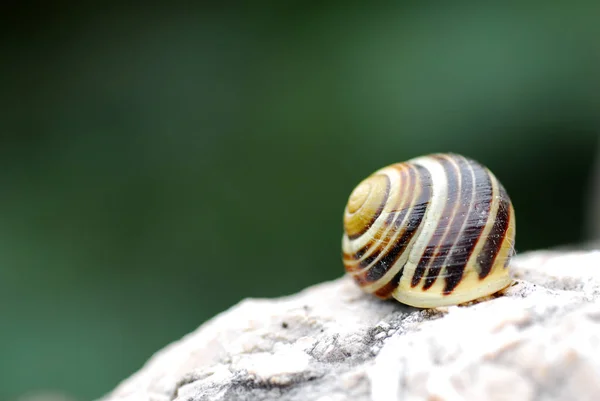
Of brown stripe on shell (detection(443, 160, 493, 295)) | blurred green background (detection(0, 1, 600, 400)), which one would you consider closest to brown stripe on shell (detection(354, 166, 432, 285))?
brown stripe on shell (detection(443, 160, 493, 295))

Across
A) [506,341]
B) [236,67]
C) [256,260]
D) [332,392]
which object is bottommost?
[256,260]

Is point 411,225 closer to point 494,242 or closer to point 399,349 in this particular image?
point 494,242

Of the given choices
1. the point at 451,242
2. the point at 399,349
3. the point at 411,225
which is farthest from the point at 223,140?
the point at 399,349

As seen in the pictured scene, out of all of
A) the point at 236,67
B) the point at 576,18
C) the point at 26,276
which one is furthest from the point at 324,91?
the point at 26,276

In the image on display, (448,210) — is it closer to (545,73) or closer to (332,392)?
(332,392)

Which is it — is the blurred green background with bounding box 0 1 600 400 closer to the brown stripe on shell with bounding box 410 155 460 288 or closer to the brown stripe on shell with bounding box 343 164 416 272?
the brown stripe on shell with bounding box 343 164 416 272
